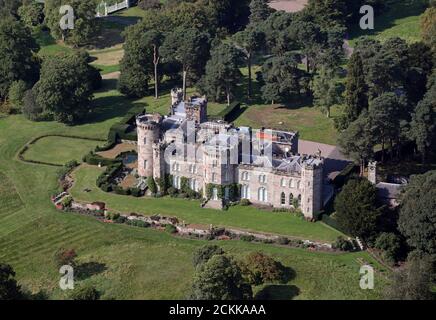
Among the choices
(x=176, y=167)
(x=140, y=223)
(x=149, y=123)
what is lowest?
(x=140, y=223)

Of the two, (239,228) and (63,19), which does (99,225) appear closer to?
(239,228)

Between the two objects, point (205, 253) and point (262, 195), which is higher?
point (262, 195)

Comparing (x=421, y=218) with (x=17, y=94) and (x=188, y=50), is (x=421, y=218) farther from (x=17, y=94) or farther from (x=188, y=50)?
(x=17, y=94)

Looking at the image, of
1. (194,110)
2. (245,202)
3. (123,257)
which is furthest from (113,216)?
(194,110)

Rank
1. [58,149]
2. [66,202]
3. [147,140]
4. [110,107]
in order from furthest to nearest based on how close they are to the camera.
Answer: [110,107] → [58,149] → [147,140] → [66,202]

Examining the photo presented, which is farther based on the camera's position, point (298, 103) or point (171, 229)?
point (298, 103)

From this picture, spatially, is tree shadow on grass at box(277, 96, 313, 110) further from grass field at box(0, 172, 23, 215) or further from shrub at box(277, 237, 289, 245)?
grass field at box(0, 172, 23, 215)

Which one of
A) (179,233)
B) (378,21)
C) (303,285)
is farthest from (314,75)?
(303,285)

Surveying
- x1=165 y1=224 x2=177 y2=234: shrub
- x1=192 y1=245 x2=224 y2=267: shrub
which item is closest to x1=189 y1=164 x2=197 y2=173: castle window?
x1=165 y1=224 x2=177 y2=234: shrub
